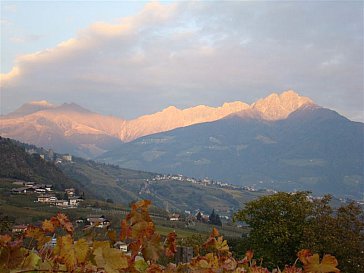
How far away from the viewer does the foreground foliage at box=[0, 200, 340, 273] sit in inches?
66.3

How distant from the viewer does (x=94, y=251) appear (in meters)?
1.73

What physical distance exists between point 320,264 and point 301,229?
33425 millimetres

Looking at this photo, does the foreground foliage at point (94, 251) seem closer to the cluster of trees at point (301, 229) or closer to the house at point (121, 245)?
the house at point (121, 245)

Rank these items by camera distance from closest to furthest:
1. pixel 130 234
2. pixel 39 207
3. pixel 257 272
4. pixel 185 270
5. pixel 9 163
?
pixel 130 234
pixel 185 270
pixel 257 272
pixel 39 207
pixel 9 163

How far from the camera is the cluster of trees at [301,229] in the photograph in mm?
31578

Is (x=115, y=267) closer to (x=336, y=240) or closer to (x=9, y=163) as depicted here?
(x=336, y=240)

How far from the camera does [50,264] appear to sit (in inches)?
70.0

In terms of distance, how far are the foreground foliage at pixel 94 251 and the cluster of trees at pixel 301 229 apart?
29.9 meters

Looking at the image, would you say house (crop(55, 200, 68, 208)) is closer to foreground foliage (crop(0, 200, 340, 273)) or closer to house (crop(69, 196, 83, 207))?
house (crop(69, 196, 83, 207))

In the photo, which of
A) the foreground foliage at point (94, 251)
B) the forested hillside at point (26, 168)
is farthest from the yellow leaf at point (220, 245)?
the forested hillside at point (26, 168)

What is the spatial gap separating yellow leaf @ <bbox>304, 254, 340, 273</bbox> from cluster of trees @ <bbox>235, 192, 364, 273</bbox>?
1173 inches

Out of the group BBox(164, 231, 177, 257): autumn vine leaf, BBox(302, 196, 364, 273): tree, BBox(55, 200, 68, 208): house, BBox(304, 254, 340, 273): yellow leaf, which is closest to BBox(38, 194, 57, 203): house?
BBox(55, 200, 68, 208): house

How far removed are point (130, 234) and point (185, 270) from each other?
0.77m

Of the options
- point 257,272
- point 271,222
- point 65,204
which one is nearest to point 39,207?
point 65,204
